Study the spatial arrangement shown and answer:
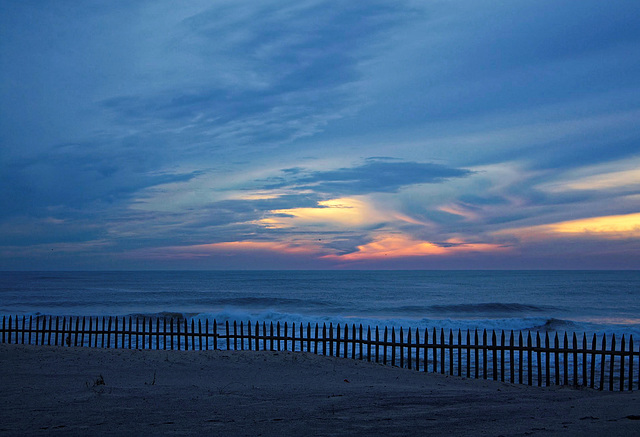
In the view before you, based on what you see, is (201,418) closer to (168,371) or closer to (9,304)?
(168,371)

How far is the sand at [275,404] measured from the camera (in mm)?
5574

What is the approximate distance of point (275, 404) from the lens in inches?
283

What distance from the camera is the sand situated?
5.57m

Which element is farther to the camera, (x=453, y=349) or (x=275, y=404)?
(x=453, y=349)

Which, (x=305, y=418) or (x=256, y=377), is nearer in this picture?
(x=305, y=418)

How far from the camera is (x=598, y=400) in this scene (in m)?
7.52

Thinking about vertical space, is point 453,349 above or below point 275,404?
below

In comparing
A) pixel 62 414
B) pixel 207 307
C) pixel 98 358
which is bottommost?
pixel 207 307

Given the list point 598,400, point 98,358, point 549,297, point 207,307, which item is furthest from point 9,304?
point 549,297

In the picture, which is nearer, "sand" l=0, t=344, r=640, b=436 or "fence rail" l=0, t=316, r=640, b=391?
"sand" l=0, t=344, r=640, b=436

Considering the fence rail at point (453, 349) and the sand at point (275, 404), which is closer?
the sand at point (275, 404)

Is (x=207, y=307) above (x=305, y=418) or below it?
below

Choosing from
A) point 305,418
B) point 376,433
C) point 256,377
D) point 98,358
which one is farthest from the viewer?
point 98,358

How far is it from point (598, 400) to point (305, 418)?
4816mm
